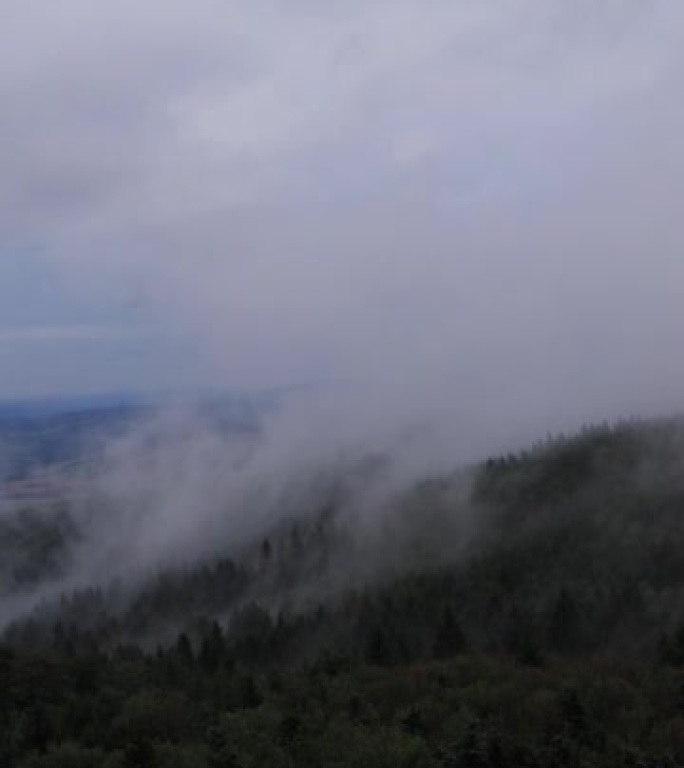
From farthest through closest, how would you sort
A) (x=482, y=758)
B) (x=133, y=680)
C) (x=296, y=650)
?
(x=296, y=650), (x=133, y=680), (x=482, y=758)

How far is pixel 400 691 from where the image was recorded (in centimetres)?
9681

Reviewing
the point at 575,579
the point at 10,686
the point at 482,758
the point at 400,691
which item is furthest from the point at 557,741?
the point at 575,579

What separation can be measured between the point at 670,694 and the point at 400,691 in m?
22.4

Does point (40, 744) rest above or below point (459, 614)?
above

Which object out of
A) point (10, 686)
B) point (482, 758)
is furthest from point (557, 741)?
point (10, 686)

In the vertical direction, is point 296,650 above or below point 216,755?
below

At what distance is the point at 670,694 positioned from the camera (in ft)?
311

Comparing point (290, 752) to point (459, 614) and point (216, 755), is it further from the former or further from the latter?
point (459, 614)

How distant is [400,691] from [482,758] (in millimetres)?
35161

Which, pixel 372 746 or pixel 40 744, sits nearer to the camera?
pixel 372 746

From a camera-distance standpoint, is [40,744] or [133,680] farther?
[133,680]

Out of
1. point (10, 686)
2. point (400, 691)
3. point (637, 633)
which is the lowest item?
point (637, 633)

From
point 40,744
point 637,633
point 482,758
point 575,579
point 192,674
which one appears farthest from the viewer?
point 575,579

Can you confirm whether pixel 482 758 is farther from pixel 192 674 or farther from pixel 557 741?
pixel 192 674
